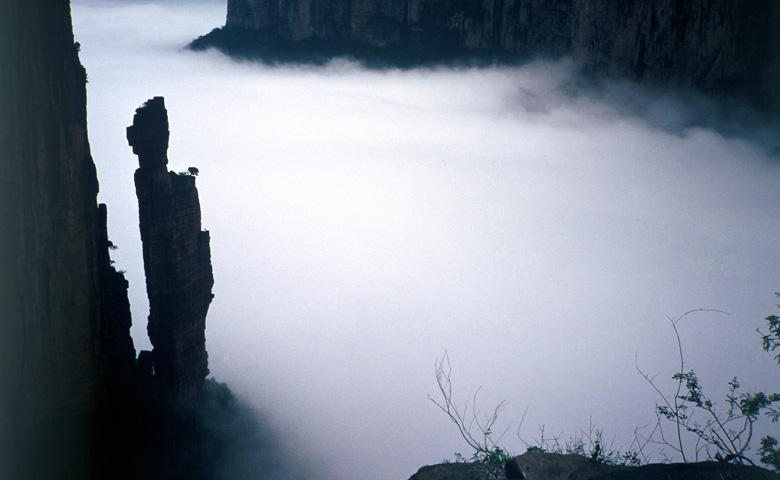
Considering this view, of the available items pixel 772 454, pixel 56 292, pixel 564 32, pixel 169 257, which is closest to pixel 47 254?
pixel 56 292

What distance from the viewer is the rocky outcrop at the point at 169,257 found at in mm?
28578

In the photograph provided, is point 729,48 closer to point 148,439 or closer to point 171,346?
point 171,346

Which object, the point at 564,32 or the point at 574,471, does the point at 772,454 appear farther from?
the point at 564,32

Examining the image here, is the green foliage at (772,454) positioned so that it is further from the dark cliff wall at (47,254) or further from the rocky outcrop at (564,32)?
the rocky outcrop at (564,32)

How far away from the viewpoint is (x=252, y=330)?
293ft

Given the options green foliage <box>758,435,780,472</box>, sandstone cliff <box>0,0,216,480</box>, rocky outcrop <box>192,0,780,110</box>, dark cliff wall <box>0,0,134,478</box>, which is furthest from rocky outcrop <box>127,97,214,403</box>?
rocky outcrop <box>192,0,780,110</box>

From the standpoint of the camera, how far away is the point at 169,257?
30109mm

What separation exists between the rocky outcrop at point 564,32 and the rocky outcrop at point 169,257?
141 ft

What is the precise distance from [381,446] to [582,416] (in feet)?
54.3

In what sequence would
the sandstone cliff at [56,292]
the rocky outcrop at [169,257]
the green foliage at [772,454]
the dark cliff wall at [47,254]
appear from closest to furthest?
1. the green foliage at [772,454]
2. the dark cliff wall at [47,254]
3. the sandstone cliff at [56,292]
4. the rocky outcrop at [169,257]

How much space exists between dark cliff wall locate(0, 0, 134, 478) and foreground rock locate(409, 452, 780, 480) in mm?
15712

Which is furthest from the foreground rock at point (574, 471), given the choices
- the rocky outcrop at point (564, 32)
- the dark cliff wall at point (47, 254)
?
the rocky outcrop at point (564, 32)

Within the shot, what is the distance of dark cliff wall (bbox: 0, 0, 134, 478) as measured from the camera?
62.9ft

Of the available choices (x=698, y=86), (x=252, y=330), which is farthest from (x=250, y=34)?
(x=698, y=86)
